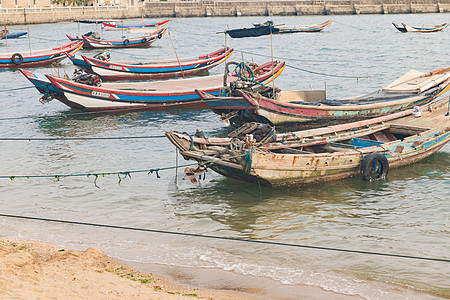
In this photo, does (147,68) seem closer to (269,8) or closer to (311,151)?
(311,151)

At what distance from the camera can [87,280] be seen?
28.3ft

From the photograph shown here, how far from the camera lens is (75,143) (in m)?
20.7

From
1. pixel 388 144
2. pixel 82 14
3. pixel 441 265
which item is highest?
pixel 82 14

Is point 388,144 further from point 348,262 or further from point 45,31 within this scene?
point 45,31

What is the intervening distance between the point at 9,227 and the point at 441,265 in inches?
353

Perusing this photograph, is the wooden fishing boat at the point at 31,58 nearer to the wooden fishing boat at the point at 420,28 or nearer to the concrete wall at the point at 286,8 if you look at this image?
the wooden fishing boat at the point at 420,28

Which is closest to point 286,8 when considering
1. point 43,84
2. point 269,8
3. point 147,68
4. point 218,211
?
point 269,8

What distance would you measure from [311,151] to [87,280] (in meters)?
8.70

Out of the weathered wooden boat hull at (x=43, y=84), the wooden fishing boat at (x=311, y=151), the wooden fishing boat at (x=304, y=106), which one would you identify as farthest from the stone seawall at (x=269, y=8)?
the wooden fishing boat at (x=311, y=151)

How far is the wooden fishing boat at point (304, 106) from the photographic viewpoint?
20.2 meters

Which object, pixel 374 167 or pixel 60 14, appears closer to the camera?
pixel 374 167

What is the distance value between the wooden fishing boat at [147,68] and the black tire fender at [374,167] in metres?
18.3

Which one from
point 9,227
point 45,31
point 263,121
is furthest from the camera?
point 45,31

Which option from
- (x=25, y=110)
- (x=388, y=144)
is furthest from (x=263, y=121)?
(x=25, y=110)
